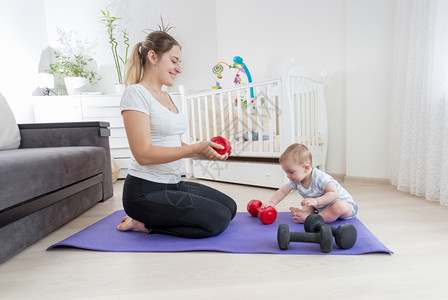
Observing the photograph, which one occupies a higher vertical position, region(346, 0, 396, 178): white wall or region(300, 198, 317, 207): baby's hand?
region(346, 0, 396, 178): white wall

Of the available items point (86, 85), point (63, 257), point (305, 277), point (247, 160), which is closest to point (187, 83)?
point (86, 85)

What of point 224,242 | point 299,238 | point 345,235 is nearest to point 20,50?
point 224,242

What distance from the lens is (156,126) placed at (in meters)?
1.22

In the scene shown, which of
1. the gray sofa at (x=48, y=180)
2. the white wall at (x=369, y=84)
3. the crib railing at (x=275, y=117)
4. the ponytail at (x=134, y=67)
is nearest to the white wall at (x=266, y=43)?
the white wall at (x=369, y=84)

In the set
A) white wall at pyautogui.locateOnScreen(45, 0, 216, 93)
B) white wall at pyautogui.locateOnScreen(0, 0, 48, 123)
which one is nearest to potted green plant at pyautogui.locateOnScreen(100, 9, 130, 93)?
white wall at pyautogui.locateOnScreen(45, 0, 216, 93)

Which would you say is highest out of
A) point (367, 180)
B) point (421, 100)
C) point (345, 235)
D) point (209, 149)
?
point (421, 100)

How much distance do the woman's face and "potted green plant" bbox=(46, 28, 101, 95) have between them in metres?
2.26

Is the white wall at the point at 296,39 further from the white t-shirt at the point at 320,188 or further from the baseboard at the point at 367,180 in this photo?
the white t-shirt at the point at 320,188

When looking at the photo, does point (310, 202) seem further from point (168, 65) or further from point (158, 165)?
point (168, 65)

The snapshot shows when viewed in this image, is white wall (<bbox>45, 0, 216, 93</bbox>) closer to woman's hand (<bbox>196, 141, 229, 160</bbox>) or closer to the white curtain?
the white curtain

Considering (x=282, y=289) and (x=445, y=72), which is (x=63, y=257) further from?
(x=445, y=72)

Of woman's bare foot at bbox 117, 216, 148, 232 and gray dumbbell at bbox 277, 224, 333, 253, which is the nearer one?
gray dumbbell at bbox 277, 224, 333, 253

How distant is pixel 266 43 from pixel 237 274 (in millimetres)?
2497

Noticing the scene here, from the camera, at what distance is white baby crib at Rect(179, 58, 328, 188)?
6.72 ft
